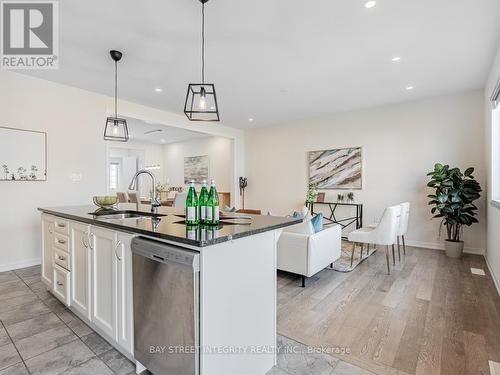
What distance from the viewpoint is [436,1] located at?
2.21m

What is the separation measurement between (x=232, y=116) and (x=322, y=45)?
11.0ft

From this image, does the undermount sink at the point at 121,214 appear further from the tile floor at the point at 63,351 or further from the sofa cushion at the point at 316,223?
the sofa cushion at the point at 316,223

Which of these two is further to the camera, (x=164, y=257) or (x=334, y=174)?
(x=334, y=174)

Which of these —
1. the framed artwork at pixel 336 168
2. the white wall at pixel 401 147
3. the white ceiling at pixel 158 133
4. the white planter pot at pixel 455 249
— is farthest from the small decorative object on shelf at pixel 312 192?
the white ceiling at pixel 158 133

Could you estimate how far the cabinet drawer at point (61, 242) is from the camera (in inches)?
89.7

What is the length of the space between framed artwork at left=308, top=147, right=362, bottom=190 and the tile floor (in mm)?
4271

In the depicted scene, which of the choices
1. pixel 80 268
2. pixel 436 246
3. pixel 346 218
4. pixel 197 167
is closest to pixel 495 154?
pixel 436 246

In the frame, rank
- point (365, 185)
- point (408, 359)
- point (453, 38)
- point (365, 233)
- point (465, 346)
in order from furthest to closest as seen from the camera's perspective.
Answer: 1. point (365, 185)
2. point (365, 233)
3. point (453, 38)
4. point (465, 346)
5. point (408, 359)

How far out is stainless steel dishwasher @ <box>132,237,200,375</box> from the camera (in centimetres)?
126

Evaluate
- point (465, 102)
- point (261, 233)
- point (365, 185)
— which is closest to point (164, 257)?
point (261, 233)

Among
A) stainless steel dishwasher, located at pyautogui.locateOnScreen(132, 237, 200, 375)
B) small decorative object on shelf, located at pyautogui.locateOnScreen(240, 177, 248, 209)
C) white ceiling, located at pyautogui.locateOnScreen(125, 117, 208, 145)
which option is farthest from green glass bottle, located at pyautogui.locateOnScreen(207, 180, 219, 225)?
small decorative object on shelf, located at pyautogui.locateOnScreen(240, 177, 248, 209)

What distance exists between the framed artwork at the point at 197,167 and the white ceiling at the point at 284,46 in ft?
13.4

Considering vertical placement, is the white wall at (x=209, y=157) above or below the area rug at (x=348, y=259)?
above

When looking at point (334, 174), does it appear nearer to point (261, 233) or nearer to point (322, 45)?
point (322, 45)
